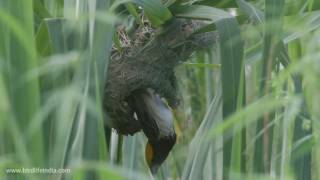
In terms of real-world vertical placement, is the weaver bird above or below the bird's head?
above

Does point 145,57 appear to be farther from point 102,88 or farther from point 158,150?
point 102,88

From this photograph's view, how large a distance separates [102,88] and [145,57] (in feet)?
1.19

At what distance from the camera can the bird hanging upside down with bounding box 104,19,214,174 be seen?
3.64ft

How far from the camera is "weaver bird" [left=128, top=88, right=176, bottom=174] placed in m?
1.13

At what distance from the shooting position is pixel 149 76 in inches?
44.1

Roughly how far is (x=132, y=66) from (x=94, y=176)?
35 cm

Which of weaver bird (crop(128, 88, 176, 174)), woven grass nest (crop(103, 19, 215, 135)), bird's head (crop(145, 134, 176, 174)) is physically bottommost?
bird's head (crop(145, 134, 176, 174))

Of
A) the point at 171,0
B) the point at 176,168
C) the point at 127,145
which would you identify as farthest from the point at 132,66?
the point at 176,168

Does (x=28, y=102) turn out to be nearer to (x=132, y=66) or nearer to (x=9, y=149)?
(x=9, y=149)

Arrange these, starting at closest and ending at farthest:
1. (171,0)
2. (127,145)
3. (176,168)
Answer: (171,0)
(127,145)
(176,168)

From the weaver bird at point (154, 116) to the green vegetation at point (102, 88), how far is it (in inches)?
2.3

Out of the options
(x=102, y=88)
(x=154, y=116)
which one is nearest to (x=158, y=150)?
(x=154, y=116)

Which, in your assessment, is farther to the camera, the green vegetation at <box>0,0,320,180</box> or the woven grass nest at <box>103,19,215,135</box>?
the woven grass nest at <box>103,19,215,135</box>

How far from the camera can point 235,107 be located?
2.92 ft
